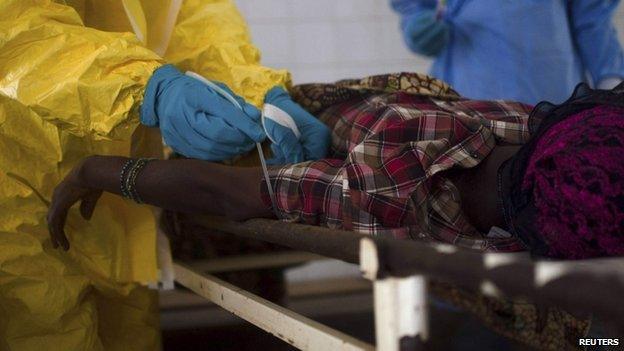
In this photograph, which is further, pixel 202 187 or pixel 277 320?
pixel 202 187

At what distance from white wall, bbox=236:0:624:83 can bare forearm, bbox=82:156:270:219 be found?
64.8 inches

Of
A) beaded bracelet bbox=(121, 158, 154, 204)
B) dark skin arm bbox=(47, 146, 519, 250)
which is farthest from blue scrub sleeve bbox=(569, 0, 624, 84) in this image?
beaded bracelet bbox=(121, 158, 154, 204)

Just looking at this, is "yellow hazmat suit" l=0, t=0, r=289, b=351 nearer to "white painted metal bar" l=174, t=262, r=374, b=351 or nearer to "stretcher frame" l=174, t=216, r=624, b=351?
"white painted metal bar" l=174, t=262, r=374, b=351

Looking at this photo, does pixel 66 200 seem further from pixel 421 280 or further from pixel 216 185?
pixel 421 280

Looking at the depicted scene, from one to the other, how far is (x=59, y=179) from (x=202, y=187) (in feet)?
1.23

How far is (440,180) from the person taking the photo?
95cm

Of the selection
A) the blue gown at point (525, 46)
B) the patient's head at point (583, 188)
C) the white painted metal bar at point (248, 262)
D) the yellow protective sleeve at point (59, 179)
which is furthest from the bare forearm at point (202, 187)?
the blue gown at point (525, 46)

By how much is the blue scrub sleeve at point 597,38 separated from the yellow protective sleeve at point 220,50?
1102 mm

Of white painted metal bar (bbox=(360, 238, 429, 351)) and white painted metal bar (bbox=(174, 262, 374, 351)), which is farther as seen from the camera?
white painted metal bar (bbox=(174, 262, 374, 351))

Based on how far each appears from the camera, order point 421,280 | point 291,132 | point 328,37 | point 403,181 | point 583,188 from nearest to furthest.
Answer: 1. point 421,280
2. point 583,188
3. point 403,181
4. point 291,132
5. point 328,37

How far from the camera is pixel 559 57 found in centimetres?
194

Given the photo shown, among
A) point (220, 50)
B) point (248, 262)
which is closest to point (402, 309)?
point (220, 50)

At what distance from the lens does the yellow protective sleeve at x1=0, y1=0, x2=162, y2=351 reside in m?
1.06

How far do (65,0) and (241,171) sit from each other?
1.54 ft
